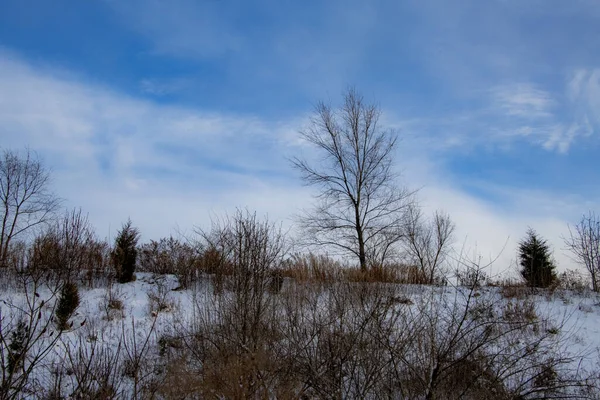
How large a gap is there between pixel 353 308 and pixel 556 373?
477 centimetres

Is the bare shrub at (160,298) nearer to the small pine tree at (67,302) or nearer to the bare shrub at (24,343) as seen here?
the small pine tree at (67,302)

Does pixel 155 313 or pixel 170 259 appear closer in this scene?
pixel 155 313

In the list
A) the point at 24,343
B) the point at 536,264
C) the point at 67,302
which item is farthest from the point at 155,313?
the point at 536,264

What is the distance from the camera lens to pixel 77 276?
13.8m

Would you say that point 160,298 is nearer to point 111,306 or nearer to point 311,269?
point 111,306

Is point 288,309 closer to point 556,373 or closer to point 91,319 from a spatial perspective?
point 91,319

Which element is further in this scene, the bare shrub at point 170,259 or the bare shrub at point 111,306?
the bare shrub at point 170,259

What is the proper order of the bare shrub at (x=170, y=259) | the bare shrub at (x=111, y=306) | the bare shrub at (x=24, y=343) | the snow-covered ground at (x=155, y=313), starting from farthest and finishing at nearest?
the bare shrub at (x=170, y=259) < the bare shrub at (x=111, y=306) < the snow-covered ground at (x=155, y=313) < the bare shrub at (x=24, y=343)

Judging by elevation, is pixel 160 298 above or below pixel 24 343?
above

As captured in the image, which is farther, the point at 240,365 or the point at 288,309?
the point at 288,309

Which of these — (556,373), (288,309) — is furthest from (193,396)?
(556,373)

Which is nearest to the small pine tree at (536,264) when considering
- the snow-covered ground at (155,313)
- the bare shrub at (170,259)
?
the snow-covered ground at (155,313)

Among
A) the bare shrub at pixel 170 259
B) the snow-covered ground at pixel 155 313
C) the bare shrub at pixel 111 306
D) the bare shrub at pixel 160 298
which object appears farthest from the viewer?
the bare shrub at pixel 170 259

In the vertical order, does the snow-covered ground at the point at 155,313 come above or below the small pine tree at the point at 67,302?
below
